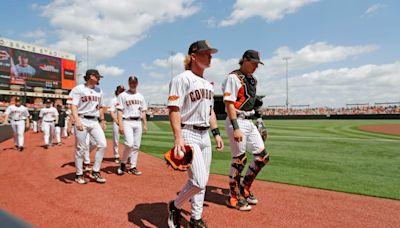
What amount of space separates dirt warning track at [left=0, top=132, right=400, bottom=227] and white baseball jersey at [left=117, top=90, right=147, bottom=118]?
1437mm

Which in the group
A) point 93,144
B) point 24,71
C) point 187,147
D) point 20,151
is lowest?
point 20,151

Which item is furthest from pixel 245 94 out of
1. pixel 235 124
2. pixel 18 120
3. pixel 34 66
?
pixel 34 66

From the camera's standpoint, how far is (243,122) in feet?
13.2

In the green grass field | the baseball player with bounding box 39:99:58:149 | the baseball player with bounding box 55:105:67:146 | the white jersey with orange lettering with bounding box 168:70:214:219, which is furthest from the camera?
the baseball player with bounding box 55:105:67:146

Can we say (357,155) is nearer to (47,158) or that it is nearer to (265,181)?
(265,181)

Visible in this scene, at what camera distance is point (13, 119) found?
34.3ft

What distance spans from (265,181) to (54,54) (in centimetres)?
5266

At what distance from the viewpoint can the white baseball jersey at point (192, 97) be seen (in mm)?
2995

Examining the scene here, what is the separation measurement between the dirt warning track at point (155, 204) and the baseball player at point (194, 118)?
21.7 inches

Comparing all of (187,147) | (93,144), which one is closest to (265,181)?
(187,147)

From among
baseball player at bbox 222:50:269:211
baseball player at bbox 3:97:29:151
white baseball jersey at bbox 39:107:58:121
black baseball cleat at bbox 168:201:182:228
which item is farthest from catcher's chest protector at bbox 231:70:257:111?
baseball player at bbox 3:97:29:151

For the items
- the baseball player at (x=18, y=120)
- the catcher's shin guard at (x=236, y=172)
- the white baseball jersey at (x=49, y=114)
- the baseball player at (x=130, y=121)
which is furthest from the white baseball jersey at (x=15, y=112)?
the catcher's shin guard at (x=236, y=172)

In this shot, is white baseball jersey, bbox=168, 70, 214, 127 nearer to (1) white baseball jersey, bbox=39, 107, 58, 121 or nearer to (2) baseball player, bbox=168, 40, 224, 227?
(2) baseball player, bbox=168, 40, 224, 227

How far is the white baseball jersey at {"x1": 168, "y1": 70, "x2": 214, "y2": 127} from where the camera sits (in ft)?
9.82
